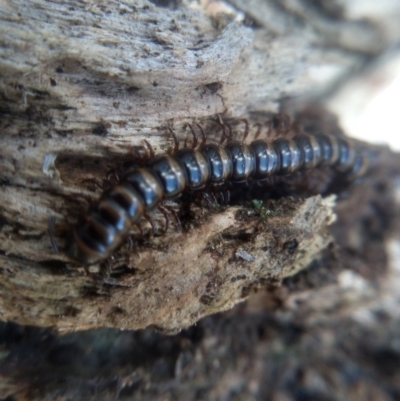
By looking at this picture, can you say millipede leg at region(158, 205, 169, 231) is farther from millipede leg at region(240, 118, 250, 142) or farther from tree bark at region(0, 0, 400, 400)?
millipede leg at region(240, 118, 250, 142)

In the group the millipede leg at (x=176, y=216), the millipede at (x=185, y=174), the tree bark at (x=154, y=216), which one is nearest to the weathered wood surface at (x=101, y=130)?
the tree bark at (x=154, y=216)

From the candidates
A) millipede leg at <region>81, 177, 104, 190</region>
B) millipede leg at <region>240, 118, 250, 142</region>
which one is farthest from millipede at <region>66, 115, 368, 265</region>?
millipede leg at <region>81, 177, 104, 190</region>

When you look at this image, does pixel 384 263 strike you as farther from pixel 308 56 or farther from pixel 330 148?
pixel 308 56

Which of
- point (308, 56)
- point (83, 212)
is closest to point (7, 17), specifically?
point (83, 212)

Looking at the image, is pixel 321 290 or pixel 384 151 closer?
pixel 321 290

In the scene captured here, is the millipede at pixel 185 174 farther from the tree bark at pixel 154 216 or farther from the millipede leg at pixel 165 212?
the tree bark at pixel 154 216

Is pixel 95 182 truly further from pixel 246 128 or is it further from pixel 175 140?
pixel 246 128
